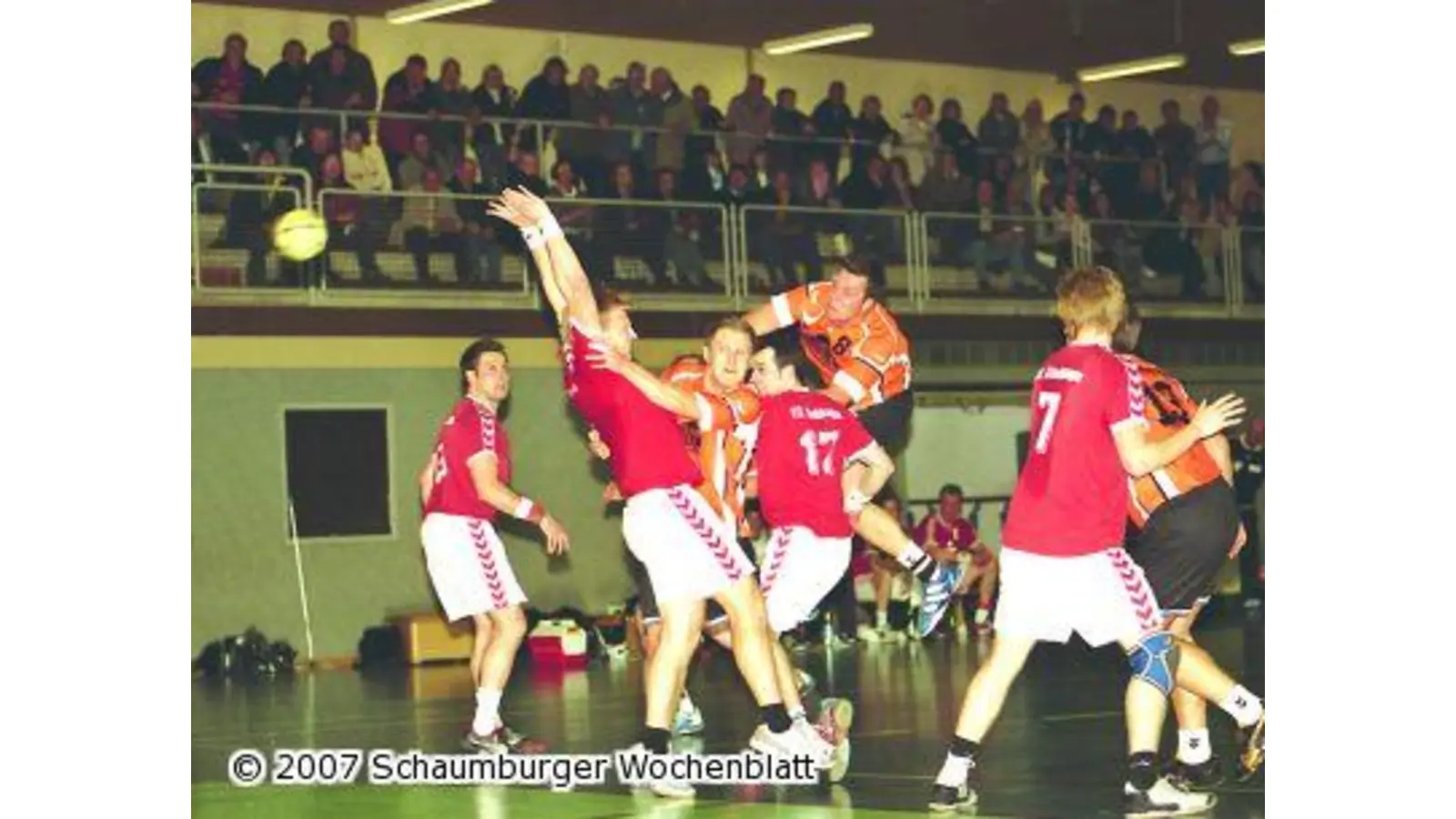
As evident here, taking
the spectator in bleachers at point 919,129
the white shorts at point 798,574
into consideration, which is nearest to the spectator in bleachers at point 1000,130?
the spectator in bleachers at point 919,129

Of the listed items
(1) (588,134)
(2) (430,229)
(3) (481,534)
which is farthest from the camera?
(1) (588,134)

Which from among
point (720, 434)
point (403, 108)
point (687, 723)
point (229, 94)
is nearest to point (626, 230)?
point (403, 108)

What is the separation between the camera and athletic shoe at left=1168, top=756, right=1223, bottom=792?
9.70 meters

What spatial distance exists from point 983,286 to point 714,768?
18.4m

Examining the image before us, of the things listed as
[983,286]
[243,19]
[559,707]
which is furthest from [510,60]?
[559,707]

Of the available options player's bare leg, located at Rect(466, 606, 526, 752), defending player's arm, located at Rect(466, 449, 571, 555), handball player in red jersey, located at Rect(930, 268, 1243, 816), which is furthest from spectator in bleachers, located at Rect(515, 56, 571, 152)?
handball player in red jersey, located at Rect(930, 268, 1243, 816)

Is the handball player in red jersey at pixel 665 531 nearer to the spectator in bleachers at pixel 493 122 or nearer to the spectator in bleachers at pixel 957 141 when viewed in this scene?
the spectator in bleachers at pixel 493 122

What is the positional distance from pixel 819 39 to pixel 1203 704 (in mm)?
21209

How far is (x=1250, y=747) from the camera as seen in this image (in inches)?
386

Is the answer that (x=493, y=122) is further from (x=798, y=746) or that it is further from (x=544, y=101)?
(x=798, y=746)
